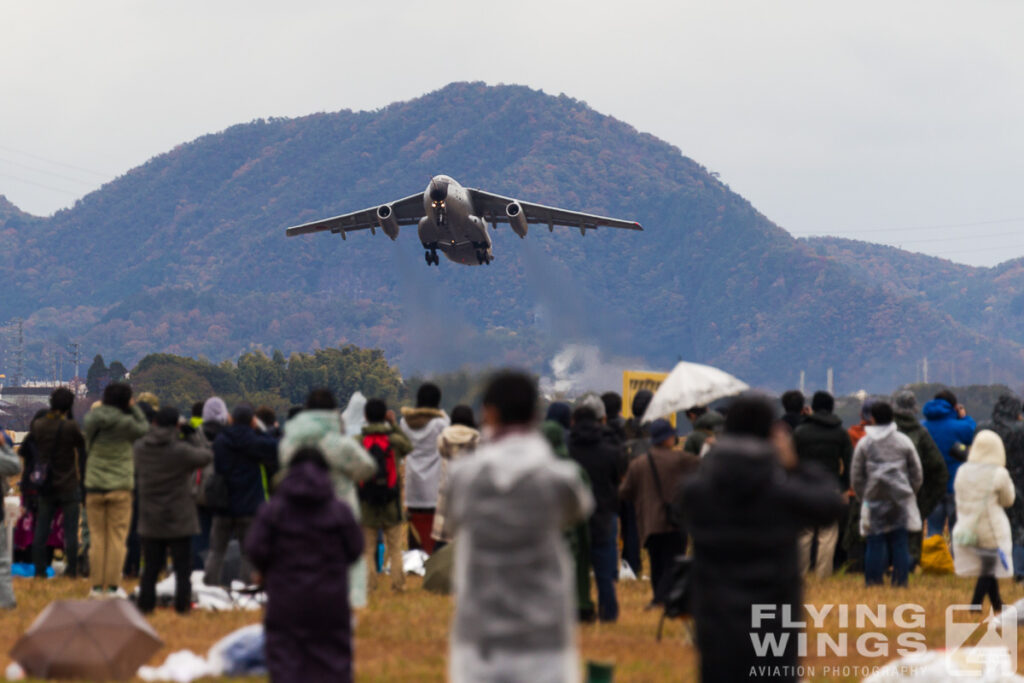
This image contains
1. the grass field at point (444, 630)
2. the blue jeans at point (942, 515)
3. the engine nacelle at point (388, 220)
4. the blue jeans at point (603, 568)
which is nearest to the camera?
the grass field at point (444, 630)

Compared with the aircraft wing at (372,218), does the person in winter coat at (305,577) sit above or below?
below

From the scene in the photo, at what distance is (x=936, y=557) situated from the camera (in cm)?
1348

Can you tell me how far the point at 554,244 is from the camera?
7751 inches

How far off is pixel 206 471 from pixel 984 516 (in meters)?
6.53

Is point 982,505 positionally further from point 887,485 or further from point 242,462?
point 242,462

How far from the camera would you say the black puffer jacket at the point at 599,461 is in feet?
34.2

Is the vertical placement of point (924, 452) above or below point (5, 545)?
above

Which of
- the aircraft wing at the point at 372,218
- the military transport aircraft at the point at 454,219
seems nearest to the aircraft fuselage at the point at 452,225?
the military transport aircraft at the point at 454,219

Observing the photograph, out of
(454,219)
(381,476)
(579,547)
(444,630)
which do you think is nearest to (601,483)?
(579,547)

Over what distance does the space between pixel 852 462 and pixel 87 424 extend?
6.84 m

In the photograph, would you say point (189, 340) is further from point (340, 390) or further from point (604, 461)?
point (604, 461)

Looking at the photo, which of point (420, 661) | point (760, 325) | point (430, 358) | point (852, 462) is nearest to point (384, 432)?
point (420, 661)

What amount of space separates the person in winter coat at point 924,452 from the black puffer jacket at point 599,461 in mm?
3726

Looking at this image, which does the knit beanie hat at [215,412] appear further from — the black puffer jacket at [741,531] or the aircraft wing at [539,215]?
the aircraft wing at [539,215]
